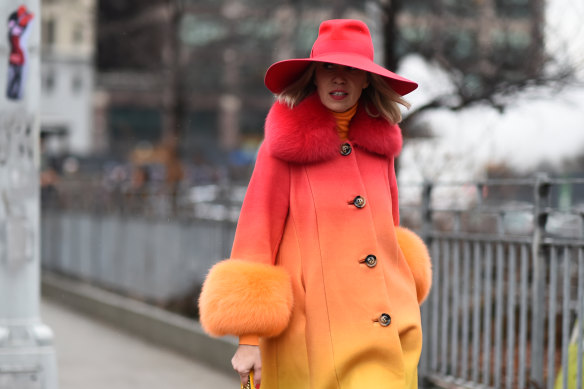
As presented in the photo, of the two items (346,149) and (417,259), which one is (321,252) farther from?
(417,259)

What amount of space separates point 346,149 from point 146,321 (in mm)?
7325

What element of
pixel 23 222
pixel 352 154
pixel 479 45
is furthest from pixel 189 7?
pixel 352 154

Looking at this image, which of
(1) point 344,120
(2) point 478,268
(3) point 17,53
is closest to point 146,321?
(3) point 17,53

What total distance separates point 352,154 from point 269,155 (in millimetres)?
284

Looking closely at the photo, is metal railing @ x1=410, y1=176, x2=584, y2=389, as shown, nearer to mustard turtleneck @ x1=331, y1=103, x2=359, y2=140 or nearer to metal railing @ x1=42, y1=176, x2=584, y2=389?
metal railing @ x1=42, y1=176, x2=584, y2=389

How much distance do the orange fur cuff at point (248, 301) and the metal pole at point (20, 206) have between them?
2731 mm

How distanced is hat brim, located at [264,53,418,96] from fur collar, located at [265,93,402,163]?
86 mm

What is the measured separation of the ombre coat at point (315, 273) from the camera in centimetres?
323

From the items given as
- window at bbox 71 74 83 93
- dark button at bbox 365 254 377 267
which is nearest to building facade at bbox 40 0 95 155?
window at bbox 71 74 83 93

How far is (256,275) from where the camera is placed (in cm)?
323

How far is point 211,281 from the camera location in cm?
333

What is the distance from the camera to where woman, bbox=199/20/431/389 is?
323 centimetres

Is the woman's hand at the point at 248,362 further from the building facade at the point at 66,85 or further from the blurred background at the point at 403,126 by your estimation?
the building facade at the point at 66,85

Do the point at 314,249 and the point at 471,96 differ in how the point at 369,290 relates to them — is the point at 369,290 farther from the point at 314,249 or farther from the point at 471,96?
the point at 471,96
